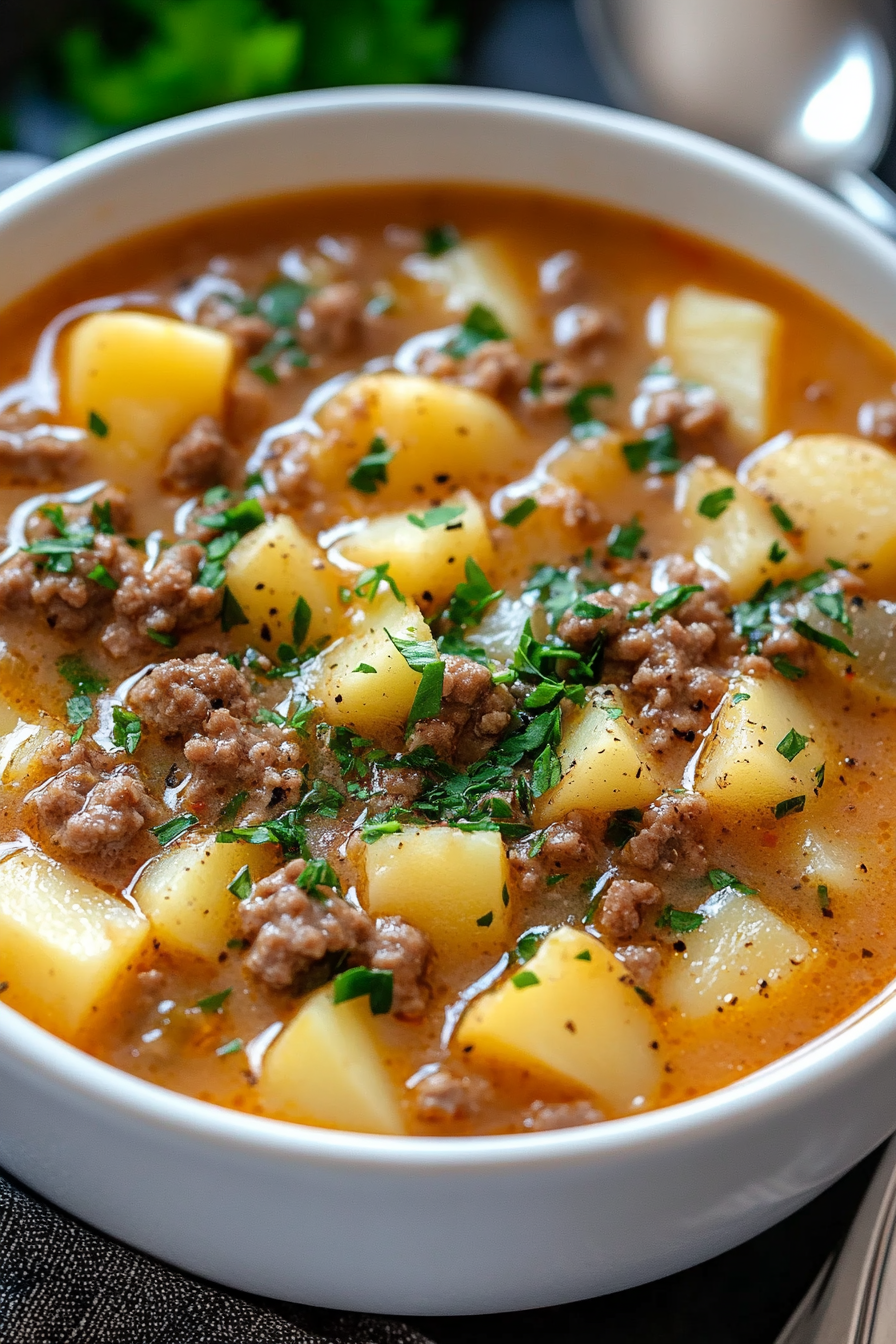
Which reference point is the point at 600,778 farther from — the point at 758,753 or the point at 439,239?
the point at 439,239

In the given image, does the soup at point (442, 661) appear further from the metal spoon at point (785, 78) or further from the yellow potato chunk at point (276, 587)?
the metal spoon at point (785, 78)

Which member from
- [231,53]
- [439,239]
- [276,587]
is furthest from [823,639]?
[231,53]

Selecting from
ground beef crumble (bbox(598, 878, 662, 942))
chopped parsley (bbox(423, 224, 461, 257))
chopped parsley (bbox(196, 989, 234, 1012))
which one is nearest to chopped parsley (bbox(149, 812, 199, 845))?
chopped parsley (bbox(196, 989, 234, 1012))

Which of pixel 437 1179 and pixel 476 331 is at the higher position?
pixel 476 331

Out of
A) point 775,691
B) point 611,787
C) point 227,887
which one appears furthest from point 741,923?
point 227,887

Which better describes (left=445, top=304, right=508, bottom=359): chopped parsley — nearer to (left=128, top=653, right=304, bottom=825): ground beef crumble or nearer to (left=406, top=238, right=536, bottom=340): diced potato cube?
(left=406, top=238, right=536, bottom=340): diced potato cube
